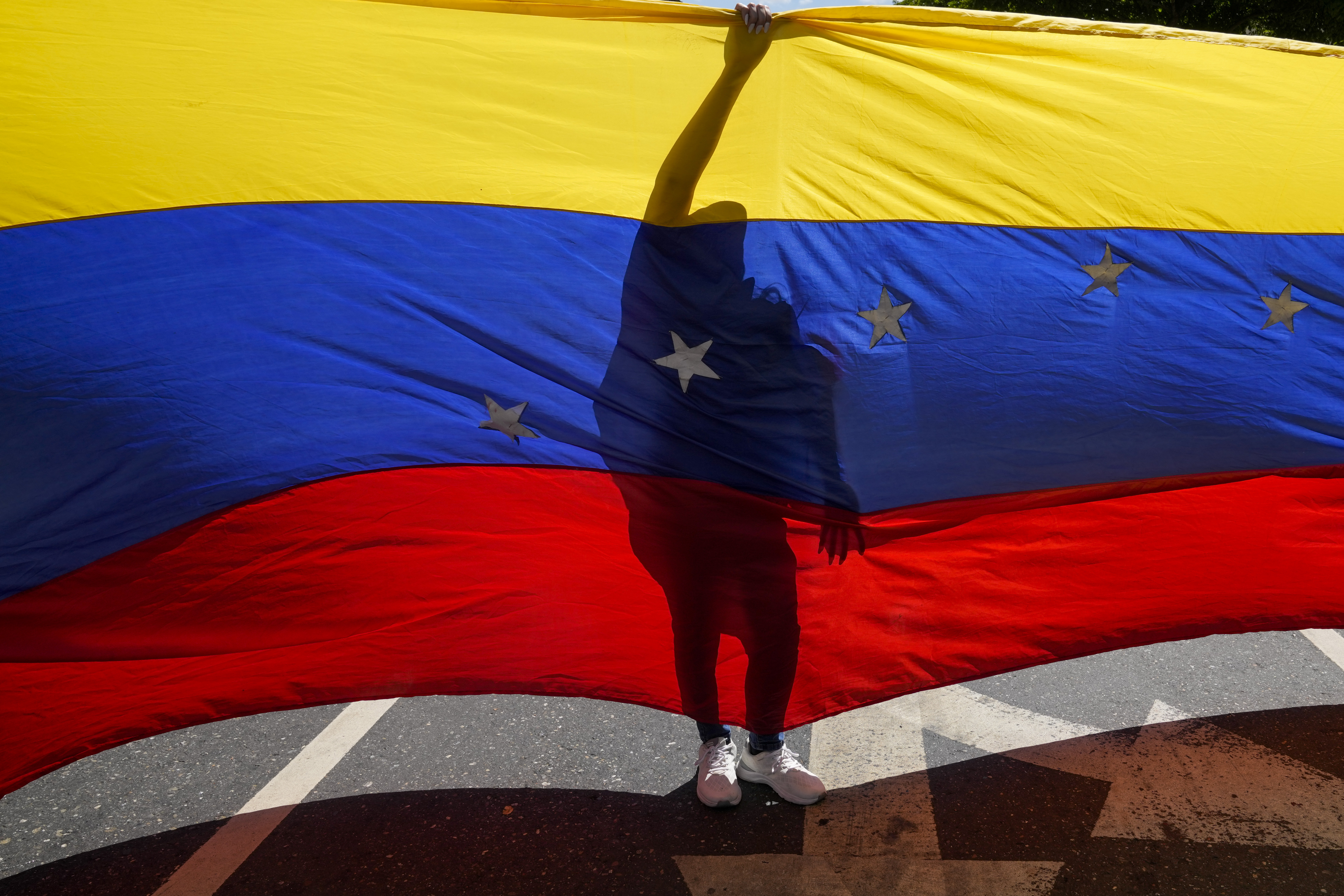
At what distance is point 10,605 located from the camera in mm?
2627

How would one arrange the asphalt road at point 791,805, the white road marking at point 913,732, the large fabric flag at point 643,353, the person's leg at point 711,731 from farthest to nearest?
1. the white road marking at point 913,732
2. the person's leg at point 711,731
3. the asphalt road at point 791,805
4. the large fabric flag at point 643,353

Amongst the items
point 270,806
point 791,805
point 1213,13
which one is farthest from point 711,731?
point 1213,13

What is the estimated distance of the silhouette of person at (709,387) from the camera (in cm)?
291

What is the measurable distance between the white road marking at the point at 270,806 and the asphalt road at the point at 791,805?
4cm

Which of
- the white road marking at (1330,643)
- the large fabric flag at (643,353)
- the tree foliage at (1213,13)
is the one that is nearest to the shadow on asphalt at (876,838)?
the large fabric flag at (643,353)

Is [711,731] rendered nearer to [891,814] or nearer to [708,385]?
[891,814]

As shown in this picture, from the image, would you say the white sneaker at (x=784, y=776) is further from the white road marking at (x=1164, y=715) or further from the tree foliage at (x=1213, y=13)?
the tree foliage at (x=1213, y=13)

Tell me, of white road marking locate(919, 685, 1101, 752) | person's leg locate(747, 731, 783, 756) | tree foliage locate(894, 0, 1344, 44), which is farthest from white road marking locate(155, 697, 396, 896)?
tree foliage locate(894, 0, 1344, 44)

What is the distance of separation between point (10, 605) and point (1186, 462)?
346 centimetres

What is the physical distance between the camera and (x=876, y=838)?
3.00m

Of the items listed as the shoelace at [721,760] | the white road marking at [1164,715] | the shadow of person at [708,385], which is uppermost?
the shadow of person at [708,385]

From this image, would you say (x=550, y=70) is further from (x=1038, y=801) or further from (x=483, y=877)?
(x=1038, y=801)

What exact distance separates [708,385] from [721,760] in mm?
1255

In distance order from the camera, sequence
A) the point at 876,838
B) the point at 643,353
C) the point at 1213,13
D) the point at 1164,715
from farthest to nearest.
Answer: the point at 1213,13, the point at 1164,715, the point at 876,838, the point at 643,353
